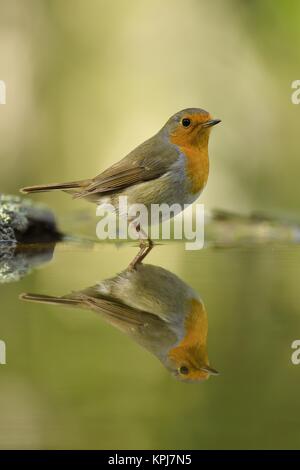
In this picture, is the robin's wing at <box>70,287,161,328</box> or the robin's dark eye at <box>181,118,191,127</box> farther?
the robin's dark eye at <box>181,118,191,127</box>

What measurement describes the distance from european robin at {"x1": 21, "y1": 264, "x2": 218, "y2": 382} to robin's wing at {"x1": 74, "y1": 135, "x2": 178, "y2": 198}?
4.42ft

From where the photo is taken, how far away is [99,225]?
486 centimetres

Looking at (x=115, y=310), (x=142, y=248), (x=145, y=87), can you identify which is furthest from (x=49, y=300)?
(x=145, y=87)

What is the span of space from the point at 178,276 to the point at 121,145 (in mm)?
5603

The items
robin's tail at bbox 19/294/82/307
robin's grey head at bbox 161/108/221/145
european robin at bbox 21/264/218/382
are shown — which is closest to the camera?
european robin at bbox 21/264/218/382

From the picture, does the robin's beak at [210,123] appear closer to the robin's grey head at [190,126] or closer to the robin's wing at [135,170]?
the robin's grey head at [190,126]

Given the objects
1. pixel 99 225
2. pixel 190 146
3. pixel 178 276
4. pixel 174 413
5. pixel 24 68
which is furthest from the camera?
pixel 24 68

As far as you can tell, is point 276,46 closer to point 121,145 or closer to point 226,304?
point 121,145

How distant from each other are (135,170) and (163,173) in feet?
0.57

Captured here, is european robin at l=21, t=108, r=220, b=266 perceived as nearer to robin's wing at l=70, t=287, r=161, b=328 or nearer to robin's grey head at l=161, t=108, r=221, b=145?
robin's grey head at l=161, t=108, r=221, b=145

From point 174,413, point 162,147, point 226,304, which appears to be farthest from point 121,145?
point 174,413

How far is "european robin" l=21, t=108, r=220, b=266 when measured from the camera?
12.6 feet

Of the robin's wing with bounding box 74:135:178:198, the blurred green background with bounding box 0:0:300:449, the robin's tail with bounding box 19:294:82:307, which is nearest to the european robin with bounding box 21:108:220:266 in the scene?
the robin's wing with bounding box 74:135:178:198

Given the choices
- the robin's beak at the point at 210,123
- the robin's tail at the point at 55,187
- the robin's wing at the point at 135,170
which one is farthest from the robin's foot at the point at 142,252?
the robin's beak at the point at 210,123
